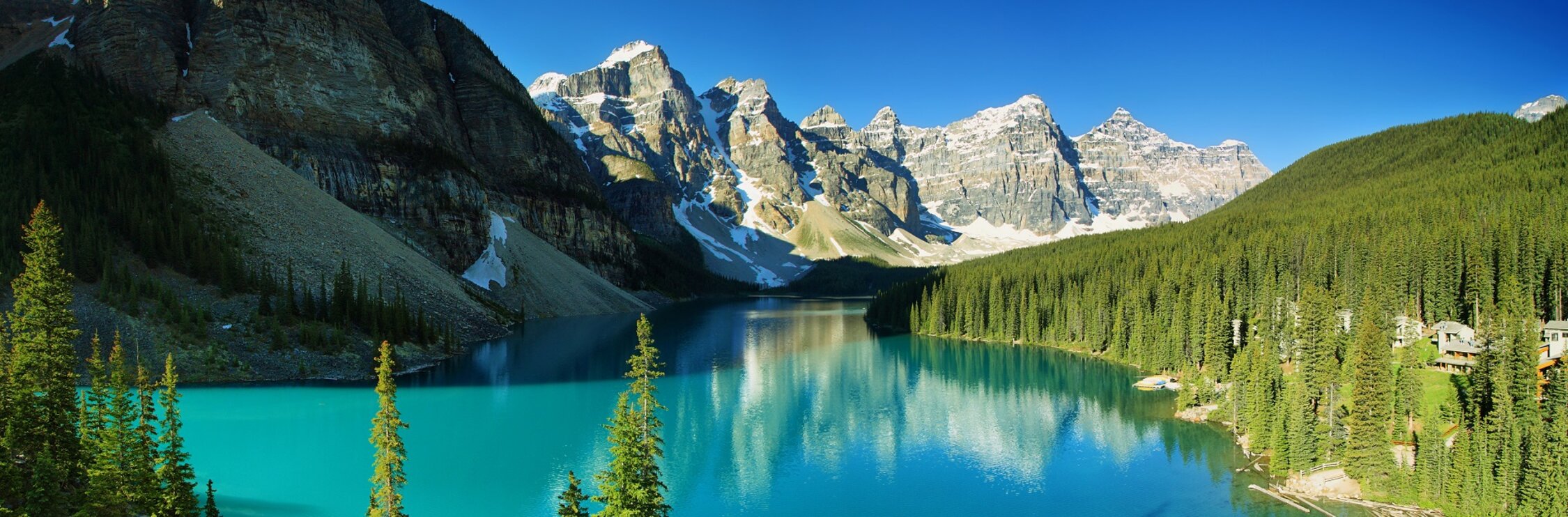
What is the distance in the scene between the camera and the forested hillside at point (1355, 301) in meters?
29.7

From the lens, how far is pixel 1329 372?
123 ft

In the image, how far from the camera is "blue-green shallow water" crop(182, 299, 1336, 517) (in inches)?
1225

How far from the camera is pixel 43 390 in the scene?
2334cm

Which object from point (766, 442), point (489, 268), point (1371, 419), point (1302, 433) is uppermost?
point (489, 268)

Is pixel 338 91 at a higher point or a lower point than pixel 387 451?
higher

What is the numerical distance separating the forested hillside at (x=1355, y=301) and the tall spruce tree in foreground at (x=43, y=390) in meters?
41.3

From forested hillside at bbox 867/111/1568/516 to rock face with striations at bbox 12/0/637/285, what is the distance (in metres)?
→ 64.2

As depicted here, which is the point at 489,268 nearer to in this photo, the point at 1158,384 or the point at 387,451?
the point at 1158,384

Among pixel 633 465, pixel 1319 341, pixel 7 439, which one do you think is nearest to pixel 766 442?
pixel 633 465

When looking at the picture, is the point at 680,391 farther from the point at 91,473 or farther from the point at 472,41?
the point at 472,41

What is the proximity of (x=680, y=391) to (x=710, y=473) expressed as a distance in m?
21.3

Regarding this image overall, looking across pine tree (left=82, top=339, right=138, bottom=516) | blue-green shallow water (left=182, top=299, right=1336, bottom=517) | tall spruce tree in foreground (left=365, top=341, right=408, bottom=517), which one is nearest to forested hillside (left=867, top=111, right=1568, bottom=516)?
blue-green shallow water (left=182, top=299, right=1336, bottom=517)

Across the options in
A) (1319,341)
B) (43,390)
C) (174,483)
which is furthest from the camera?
(1319,341)

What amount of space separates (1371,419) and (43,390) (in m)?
45.2
